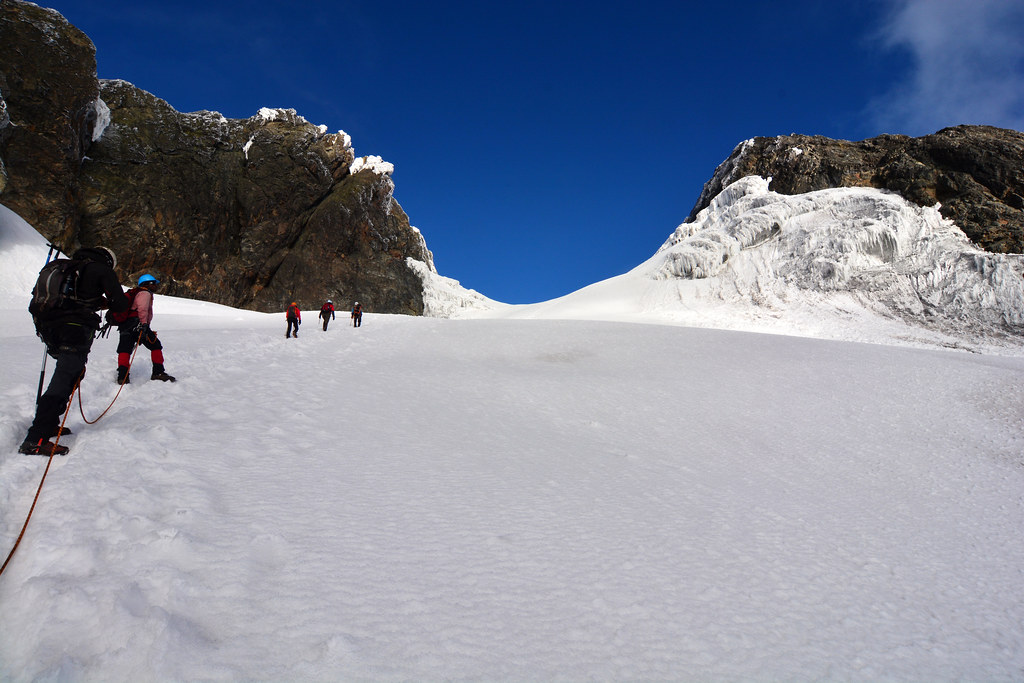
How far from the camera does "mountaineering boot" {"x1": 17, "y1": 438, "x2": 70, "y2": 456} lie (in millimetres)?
4188

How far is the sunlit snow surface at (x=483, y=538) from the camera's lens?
101 inches

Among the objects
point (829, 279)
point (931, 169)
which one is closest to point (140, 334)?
point (829, 279)

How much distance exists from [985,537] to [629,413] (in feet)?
16.9

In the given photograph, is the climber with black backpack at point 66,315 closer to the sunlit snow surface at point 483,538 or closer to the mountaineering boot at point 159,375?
the sunlit snow surface at point 483,538

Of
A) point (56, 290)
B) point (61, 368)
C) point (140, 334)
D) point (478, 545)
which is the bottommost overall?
point (478, 545)

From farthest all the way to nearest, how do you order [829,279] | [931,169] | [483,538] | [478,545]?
[931,169], [829,279], [483,538], [478,545]

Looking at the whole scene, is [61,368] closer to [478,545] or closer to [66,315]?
[66,315]

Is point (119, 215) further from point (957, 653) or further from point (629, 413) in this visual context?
point (957, 653)

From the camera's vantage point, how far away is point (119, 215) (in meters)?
41.6

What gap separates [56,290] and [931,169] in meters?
57.2

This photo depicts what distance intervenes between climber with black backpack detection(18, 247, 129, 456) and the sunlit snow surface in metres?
0.49

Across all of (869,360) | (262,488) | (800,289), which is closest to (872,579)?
(262,488)

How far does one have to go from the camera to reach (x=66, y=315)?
186 inches

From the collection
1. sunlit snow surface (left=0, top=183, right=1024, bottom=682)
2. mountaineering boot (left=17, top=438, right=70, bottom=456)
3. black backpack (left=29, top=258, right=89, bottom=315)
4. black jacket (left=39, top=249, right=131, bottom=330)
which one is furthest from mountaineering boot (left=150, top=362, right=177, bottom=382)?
mountaineering boot (left=17, top=438, right=70, bottom=456)
